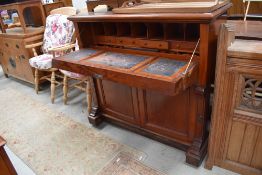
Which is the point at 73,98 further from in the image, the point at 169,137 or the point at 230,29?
the point at 230,29

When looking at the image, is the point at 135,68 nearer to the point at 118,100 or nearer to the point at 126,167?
the point at 118,100

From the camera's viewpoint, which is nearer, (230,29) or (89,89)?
(230,29)

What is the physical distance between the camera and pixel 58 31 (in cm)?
269

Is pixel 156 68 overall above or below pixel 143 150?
above

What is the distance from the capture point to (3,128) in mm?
2307

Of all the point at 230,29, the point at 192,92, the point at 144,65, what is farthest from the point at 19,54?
the point at 230,29

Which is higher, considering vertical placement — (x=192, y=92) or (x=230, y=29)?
(x=230, y=29)

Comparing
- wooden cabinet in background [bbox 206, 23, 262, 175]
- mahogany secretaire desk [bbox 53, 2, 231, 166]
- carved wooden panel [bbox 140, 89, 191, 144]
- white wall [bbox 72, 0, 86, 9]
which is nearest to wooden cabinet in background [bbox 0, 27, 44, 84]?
white wall [bbox 72, 0, 86, 9]

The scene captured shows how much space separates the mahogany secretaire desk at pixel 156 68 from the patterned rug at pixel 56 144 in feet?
0.96

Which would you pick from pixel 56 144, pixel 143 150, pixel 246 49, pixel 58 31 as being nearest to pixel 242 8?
pixel 246 49

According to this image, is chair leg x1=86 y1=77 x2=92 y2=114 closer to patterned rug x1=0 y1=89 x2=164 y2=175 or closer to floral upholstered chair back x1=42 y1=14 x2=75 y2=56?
patterned rug x1=0 y1=89 x2=164 y2=175

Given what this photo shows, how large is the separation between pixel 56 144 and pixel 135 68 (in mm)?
1170

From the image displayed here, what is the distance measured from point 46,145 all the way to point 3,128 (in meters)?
0.69

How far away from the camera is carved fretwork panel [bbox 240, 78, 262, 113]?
118 centimetres
